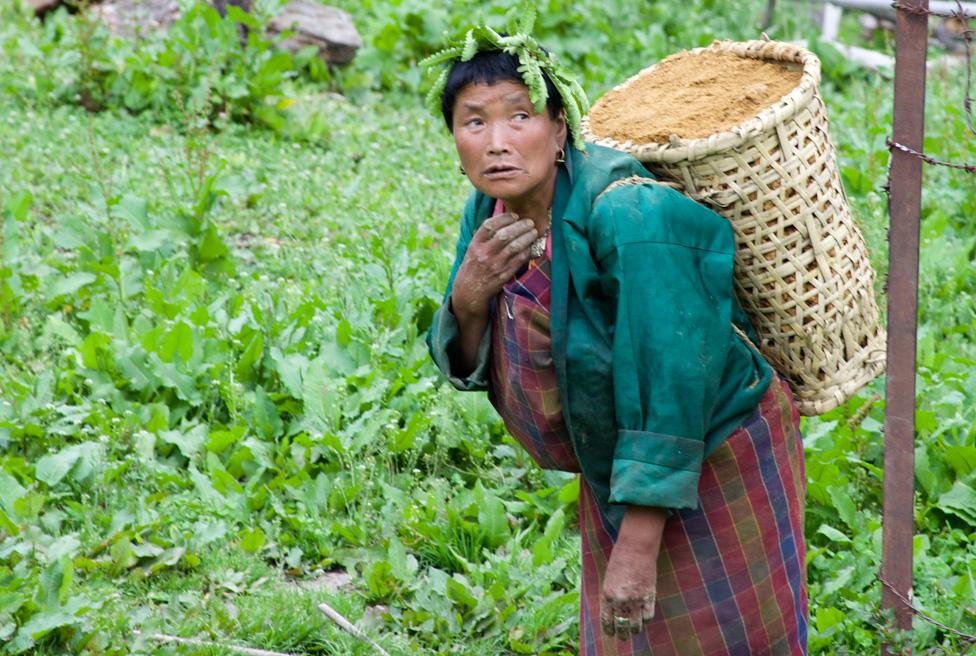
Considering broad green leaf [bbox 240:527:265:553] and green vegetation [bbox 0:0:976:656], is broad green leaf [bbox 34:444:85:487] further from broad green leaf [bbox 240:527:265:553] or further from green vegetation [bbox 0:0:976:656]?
broad green leaf [bbox 240:527:265:553]

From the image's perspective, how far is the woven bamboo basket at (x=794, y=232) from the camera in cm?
210

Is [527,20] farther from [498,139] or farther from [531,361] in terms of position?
[531,361]

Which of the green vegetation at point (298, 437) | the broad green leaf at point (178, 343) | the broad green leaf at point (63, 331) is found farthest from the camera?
the broad green leaf at point (63, 331)

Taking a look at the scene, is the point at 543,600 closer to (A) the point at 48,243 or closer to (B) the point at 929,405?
(B) the point at 929,405

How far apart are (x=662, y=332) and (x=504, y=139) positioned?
0.44 m

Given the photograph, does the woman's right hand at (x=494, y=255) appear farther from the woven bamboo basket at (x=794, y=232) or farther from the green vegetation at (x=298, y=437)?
the green vegetation at (x=298, y=437)

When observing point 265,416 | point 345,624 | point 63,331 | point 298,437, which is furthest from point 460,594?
point 63,331

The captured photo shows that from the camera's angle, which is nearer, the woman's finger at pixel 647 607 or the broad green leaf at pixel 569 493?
the woman's finger at pixel 647 607

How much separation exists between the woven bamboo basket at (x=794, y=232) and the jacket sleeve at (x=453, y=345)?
325 mm

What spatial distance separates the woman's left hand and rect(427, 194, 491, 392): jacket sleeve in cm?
43

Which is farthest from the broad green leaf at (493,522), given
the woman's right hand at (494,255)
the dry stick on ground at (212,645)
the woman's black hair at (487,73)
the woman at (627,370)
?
the woman's black hair at (487,73)

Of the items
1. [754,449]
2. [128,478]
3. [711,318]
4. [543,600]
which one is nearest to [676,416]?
[711,318]

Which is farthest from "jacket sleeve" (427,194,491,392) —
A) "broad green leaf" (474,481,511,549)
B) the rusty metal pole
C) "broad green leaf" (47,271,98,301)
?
"broad green leaf" (47,271,98,301)

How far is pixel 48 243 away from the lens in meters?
5.34
